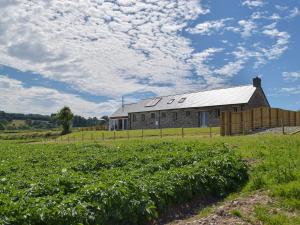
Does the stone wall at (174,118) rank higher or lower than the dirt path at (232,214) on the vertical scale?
higher

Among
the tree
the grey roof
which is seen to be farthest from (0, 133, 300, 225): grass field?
the tree

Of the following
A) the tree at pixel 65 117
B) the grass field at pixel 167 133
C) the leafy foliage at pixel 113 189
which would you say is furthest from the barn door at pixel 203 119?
the leafy foliage at pixel 113 189

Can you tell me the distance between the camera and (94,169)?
38.2 feet

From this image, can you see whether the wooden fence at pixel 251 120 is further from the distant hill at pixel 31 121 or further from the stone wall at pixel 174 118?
the distant hill at pixel 31 121

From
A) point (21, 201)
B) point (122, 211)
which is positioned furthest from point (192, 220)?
point (21, 201)

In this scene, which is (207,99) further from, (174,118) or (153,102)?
(153,102)

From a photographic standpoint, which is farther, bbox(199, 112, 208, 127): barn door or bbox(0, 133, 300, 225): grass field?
bbox(199, 112, 208, 127): barn door

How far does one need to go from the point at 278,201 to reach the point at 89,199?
520 centimetres

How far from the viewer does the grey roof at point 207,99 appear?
136 ft

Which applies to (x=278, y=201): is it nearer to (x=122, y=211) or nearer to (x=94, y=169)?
(x=122, y=211)

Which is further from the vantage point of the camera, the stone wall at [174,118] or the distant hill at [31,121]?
the distant hill at [31,121]

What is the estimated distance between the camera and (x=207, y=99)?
4566cm

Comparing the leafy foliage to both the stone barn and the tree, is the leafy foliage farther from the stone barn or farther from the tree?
the tree

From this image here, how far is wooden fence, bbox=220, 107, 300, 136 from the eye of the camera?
28.6m
